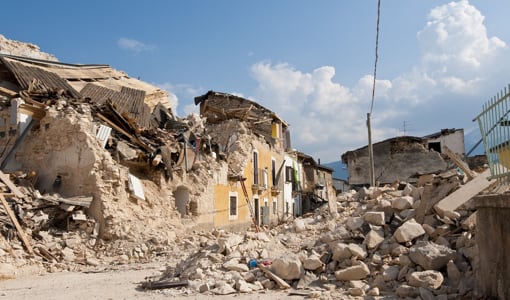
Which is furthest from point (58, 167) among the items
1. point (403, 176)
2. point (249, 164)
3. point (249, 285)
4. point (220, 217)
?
point (403, 176)

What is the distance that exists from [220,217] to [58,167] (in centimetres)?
788

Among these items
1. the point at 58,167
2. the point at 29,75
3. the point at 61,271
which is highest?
the point at 29,75

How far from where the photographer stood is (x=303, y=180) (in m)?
36.9

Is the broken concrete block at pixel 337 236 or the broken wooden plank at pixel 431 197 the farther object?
the broken concrete block at pixel 337 236

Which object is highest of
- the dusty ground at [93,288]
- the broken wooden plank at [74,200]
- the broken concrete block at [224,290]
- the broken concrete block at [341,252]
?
the broken wooden plank at [74,200]

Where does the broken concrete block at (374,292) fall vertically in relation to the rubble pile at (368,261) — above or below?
below

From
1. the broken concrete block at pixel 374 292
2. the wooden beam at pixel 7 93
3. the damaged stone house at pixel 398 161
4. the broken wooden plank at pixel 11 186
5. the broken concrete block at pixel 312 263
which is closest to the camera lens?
the broken concrete block at pixel 374 292

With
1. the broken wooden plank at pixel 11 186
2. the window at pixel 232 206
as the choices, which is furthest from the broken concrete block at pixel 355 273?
the window at pixel 232 206

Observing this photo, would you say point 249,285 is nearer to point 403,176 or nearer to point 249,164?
point 249,164

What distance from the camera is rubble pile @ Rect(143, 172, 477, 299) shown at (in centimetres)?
675

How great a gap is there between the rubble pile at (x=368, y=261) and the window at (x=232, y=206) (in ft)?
35.5

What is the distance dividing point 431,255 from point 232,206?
14.7 metres

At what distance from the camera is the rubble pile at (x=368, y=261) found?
6746mm

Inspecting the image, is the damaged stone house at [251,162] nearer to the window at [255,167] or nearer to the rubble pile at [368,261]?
the window at [255,167]
